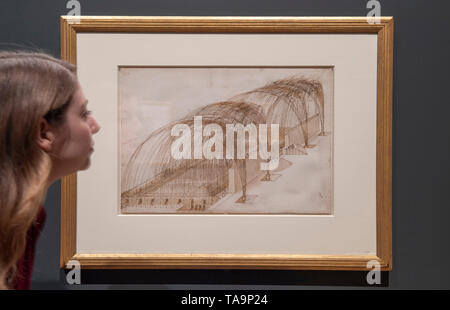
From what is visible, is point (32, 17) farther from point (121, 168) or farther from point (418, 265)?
point (418, 265)

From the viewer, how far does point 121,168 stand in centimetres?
82

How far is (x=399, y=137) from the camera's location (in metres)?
0.83

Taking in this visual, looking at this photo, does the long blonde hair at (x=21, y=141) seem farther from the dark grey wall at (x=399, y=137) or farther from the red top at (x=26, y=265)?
the dark grey wall at (x=399, y=137)

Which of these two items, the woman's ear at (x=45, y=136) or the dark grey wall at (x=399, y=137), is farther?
the dark grey wall at (x=399, y=137)

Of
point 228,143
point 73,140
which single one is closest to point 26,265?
point 73,140

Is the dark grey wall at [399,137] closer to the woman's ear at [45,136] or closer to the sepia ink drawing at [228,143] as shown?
the sepia ink drawing at [228,143]

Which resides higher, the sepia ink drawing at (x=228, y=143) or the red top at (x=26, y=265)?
the sepia ink drawing at (x=228, y=143)

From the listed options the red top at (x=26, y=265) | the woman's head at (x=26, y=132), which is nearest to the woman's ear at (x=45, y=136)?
the woman's head at (x=26, y=132)

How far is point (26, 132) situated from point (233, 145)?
15.8 inches

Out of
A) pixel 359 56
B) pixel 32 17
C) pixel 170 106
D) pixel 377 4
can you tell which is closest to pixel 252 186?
pixel 170 106

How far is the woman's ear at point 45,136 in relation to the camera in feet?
1.90

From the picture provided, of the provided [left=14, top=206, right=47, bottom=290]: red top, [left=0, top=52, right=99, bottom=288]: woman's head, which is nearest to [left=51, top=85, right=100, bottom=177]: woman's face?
[left=0, top=52, right=99, bottom=288]: woman's head

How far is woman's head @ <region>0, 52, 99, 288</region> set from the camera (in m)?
0.55

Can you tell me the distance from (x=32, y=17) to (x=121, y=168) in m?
0.37
